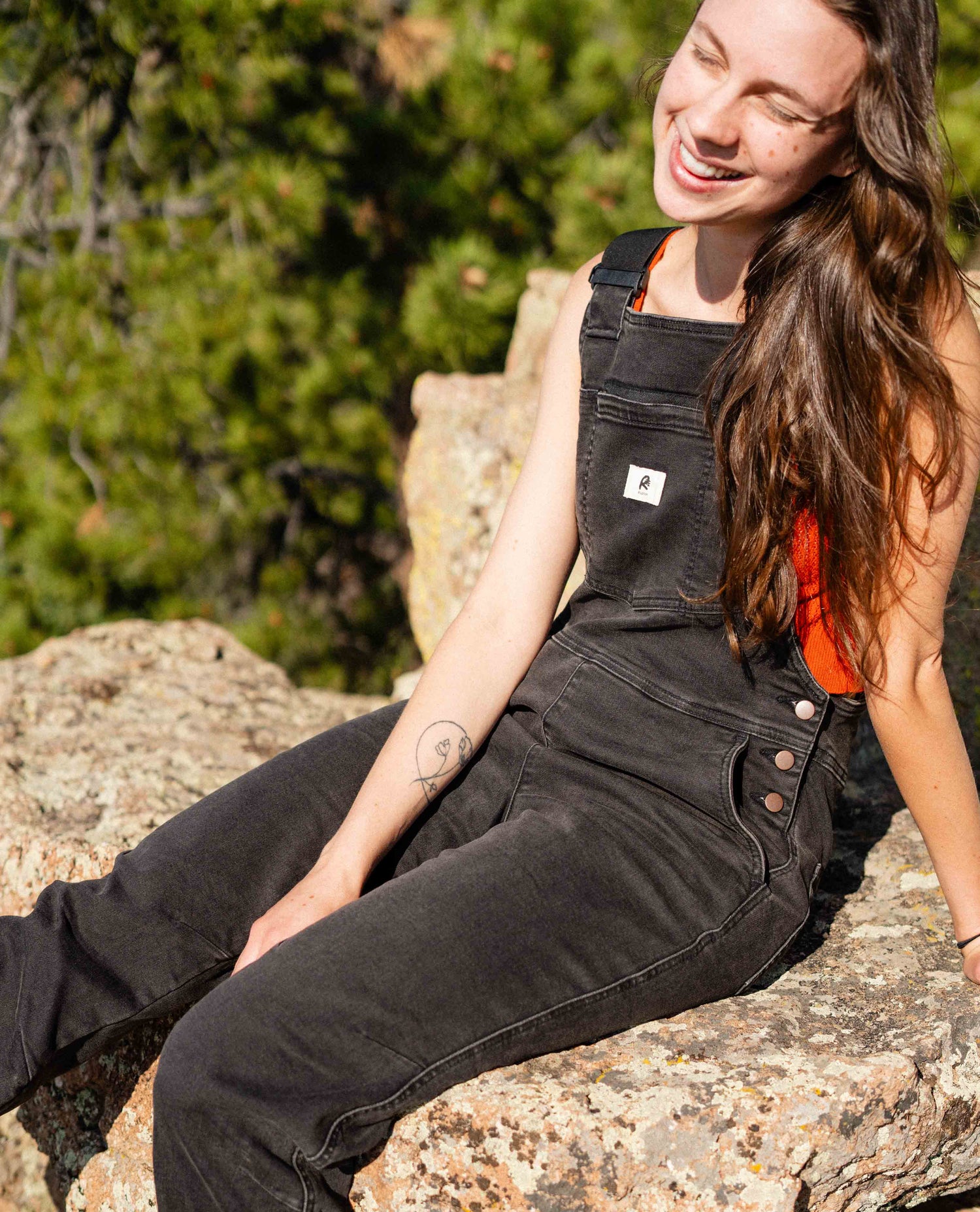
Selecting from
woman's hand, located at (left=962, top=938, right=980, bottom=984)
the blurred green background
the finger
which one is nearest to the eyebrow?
woman's hand, located at (left=962, top=938, right=980, bottom=984)

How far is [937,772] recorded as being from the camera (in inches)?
50.5

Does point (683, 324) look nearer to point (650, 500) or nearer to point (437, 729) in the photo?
point (650, 500)

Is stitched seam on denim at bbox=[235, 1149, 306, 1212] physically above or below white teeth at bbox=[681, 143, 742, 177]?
below

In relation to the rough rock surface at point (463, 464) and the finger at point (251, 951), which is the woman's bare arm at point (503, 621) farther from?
the rough rock surface at point (463, 464)

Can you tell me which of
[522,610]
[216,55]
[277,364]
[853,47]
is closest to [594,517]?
[522,610]

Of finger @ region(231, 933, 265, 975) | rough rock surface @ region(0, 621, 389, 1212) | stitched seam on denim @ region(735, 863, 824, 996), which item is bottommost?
rough rock surface @ region(0, 621, 389, 1212)

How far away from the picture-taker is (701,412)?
133 cm

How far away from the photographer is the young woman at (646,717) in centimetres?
109

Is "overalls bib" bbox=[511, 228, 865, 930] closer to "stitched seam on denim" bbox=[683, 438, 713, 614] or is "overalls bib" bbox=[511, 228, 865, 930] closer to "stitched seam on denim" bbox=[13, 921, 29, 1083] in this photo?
"stitched seam on denim" bbox=[683, 438, 713, 614]

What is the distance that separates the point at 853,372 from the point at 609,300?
345mm

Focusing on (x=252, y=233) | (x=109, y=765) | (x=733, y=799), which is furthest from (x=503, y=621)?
(x=252, y=233)

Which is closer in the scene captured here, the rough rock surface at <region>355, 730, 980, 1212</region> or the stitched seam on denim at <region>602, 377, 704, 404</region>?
the rough rock surface at <region>355, 730, 980, 1212</region>

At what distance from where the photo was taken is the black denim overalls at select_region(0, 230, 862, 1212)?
106 centimetres

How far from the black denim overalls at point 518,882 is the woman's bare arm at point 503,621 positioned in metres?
0.03
